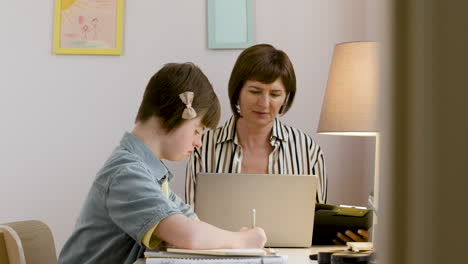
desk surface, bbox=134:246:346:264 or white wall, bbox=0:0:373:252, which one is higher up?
white wall, bbox=0:0:373:252

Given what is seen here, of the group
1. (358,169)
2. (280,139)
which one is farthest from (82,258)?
(358,169)

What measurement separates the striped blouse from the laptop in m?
0.71

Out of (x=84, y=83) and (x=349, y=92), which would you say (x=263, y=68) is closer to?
(x=349, y=92)

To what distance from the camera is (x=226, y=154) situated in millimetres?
2385

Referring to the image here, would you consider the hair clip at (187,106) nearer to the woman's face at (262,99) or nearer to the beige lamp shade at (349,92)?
the beige lamp shade at (349,92)

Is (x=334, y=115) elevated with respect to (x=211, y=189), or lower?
elevated

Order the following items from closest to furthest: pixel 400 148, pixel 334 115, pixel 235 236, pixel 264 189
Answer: pixel 400 148 → pixel 235 236 → pixel 264 189 → pixel 334 115

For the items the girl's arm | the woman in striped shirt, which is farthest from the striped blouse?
the girl's arm

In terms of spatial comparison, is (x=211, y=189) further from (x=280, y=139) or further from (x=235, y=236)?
(x=280, y=139)

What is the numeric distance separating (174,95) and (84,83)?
1471 mm

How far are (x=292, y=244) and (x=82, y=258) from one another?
56 cm

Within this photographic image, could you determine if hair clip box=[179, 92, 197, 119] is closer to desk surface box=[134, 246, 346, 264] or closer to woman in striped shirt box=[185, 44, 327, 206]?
desk surface box=[134, 246, 346, 264]

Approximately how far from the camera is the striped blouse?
237 centimetres

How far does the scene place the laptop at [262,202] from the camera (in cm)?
161
